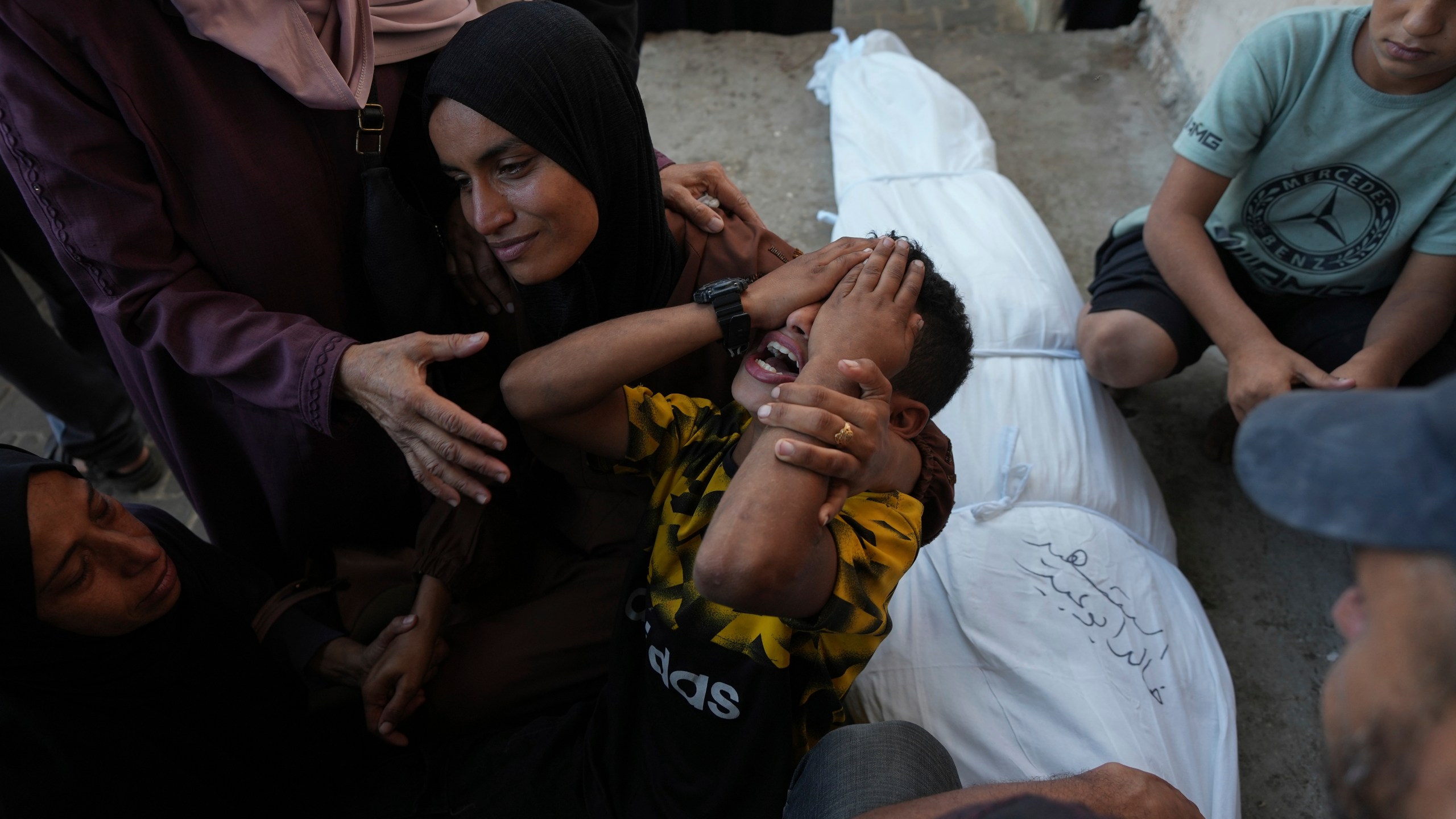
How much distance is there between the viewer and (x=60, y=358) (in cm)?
249

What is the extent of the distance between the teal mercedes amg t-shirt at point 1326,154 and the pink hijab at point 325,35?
1.90 meters

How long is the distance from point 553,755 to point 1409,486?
1430 millimetres

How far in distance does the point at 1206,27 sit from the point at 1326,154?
1923 millimetres

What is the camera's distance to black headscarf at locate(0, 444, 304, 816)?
1.27m

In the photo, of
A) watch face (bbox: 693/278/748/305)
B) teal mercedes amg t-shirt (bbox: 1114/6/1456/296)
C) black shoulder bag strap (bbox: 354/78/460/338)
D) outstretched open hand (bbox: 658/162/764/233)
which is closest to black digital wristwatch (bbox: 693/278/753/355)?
watch face (bbox: 693/278/748/305)

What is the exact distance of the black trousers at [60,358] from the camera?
7.24 feet

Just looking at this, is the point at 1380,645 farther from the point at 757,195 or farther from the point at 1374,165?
the point at 757,195

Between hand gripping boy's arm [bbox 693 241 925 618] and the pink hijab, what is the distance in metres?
0.95

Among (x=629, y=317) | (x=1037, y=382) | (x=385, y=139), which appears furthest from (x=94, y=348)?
(x=1037, y=382)

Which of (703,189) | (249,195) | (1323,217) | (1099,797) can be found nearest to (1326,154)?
(1323,217)

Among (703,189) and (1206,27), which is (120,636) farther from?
(1206,27)

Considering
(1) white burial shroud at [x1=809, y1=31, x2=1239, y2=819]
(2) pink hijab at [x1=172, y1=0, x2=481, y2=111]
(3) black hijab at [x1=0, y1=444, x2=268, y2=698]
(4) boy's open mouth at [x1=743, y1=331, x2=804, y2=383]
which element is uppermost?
(2) pink hijab at [x1=172, y1=0, x2=481, y2=111]

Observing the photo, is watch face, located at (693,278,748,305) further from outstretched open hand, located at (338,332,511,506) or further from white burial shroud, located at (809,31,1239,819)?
white burial shroud, located at (809,31,1239,819)

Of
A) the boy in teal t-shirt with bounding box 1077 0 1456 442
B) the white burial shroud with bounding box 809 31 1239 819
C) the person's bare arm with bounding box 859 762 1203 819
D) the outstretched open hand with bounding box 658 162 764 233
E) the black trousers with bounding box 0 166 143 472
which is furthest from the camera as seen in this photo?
the black trousers with bounding box 0 166 143 472
